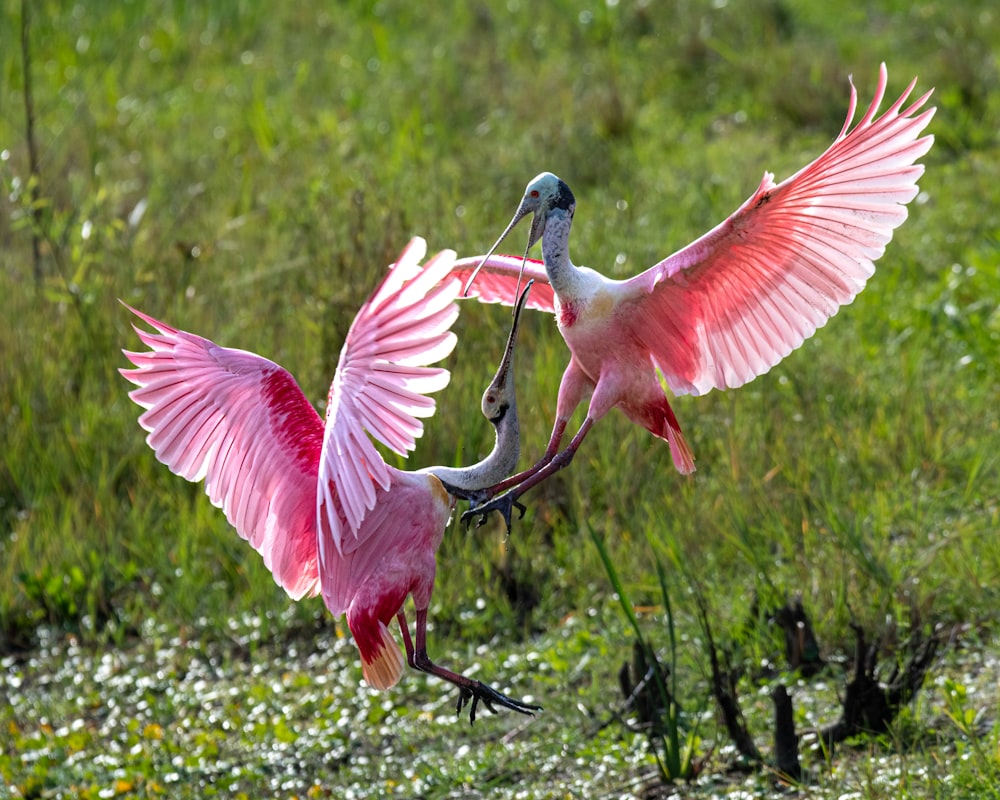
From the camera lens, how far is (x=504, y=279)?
160 inches

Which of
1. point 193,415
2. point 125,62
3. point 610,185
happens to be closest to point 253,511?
point 193,415

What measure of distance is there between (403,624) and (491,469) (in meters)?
0.63

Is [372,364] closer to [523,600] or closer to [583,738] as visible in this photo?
[583,738]

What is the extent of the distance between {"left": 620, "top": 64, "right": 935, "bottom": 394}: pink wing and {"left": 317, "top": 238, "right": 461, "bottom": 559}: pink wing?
464 mm

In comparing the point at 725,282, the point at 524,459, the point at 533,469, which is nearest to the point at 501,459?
the point at 533,469

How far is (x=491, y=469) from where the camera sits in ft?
11.6

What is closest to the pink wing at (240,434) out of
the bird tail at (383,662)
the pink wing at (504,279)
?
the bird tail at (383,662)

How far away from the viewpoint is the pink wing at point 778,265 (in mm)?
3391

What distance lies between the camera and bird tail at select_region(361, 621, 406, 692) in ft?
13.0

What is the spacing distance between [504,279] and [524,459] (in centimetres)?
260

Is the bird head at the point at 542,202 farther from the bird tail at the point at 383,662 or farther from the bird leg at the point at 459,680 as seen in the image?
the bird tail at the point at 383,662

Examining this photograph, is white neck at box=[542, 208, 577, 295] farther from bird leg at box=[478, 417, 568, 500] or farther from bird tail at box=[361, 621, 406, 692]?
bird tail at box=[361, 621, 406, 692]

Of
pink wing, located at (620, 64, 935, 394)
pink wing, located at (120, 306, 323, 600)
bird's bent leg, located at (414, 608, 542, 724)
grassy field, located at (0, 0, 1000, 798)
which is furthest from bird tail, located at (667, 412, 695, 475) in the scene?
pink wing, located at (120, 306, 323, 600)

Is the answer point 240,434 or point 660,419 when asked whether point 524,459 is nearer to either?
point 240,434
